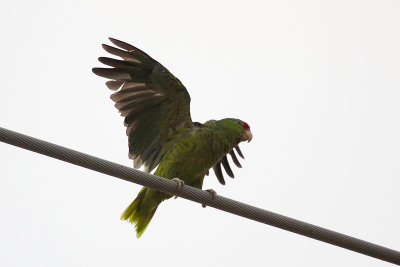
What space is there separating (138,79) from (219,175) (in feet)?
5.36

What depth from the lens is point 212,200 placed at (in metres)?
4.44

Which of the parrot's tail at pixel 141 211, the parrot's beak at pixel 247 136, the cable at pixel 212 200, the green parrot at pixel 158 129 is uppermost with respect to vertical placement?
the parrot's beak at pixel 247 136

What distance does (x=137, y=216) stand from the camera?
626 centimetres

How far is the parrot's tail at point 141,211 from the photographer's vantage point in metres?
6.11

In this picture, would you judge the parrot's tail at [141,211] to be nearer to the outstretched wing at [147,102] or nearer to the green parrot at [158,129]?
the green parrot at [158,129]

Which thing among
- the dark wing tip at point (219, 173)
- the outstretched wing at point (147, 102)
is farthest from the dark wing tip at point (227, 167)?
the outstretched wing at point (147, 102)

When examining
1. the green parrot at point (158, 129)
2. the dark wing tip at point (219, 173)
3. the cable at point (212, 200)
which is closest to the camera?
the cable at point (212, 200)

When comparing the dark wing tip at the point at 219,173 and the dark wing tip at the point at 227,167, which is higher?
the dark wing tip at the point at 227,167

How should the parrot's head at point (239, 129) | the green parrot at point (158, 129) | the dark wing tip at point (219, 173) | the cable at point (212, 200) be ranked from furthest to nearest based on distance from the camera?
the dark wing tip at point (219, 173), the parrot's head at point (239, 129), the green parrot at point (158, 129), the cable at point (212, 200)

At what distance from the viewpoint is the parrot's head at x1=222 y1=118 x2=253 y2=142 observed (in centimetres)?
643

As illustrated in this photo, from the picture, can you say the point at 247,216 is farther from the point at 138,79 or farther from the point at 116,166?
the point at 138,79

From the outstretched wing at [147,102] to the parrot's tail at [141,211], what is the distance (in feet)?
1.67

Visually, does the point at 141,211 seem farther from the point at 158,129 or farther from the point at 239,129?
the point at 239,129

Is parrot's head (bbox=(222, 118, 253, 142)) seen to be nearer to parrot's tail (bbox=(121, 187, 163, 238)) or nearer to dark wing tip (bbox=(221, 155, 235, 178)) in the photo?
dark wing tip (bbox=(221, 155, 235, 178))
